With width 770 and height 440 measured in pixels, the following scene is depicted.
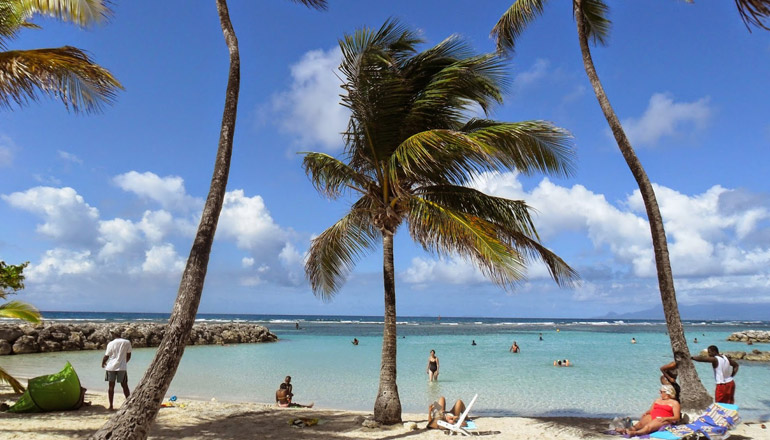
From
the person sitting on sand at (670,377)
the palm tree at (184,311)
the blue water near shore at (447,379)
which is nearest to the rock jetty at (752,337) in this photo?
the blue water near shore at (447,379)

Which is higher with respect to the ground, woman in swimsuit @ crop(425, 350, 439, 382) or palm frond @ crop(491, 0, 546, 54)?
palm frond @ crop(491, 0, 546, 54)

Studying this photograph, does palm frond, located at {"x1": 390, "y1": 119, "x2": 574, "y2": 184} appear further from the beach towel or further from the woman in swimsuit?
the woman in swimsuit

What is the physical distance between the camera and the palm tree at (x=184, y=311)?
552cm

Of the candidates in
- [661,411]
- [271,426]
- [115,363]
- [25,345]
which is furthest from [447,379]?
[25,345]

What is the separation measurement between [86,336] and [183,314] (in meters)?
26.9

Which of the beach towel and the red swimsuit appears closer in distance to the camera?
the beach towel

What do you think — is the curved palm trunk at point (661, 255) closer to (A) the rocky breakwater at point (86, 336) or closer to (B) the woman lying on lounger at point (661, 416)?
(B) the woman lying on lounger at point (661, 416)

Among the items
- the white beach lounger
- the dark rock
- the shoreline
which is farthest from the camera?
the dark rock

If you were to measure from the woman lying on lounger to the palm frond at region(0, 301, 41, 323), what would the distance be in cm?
1074

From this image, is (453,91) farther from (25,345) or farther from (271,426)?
(25,345)

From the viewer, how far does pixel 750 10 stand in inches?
138

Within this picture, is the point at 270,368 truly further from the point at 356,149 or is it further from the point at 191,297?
the point at 191,297

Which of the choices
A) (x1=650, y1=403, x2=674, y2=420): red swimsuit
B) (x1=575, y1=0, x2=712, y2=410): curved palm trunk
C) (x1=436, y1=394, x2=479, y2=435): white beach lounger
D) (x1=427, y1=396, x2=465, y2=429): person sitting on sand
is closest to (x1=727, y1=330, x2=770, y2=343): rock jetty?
(x1=575, y1=0, x2=712, y2=410): curved palm trunk

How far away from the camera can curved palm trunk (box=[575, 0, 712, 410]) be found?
346 inches
